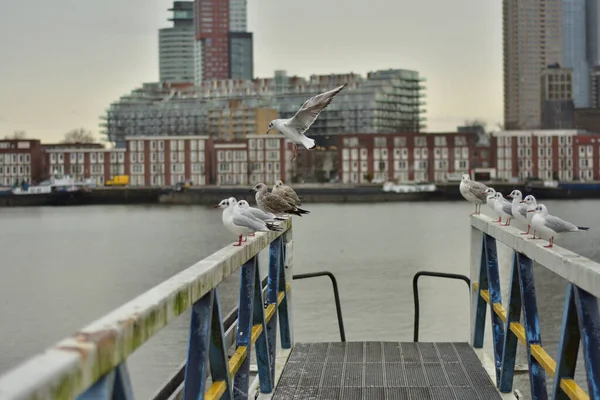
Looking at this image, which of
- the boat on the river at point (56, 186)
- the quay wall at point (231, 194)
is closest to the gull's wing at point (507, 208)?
the quay wall at point (231, 194)

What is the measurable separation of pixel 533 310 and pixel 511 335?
771mm

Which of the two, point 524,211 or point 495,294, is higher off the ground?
point 524,211

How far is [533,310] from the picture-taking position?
485 cm

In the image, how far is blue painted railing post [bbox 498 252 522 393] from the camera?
17.3 ft

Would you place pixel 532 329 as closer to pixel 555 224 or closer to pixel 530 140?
pixel 555 224

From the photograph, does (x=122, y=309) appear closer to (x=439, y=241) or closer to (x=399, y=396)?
(x=399, y=396)

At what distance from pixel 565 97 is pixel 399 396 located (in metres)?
191

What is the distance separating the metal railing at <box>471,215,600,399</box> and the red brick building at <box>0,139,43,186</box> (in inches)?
4928

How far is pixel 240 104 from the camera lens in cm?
15938

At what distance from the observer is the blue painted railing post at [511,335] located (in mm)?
5273

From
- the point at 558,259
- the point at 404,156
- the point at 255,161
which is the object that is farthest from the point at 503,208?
the point at 255,161

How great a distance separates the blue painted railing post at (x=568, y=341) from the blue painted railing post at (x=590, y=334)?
0.47 feet

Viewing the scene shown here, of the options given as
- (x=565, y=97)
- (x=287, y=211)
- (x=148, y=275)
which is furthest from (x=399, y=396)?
(x=565, y=97)

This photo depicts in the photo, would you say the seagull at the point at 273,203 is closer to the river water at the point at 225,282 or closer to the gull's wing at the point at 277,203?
the gull's wing at the point at 277,203
